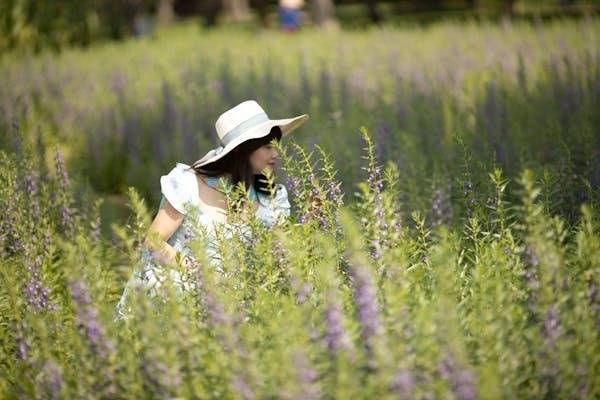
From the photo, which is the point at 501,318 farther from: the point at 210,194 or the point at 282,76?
the point at 282,76

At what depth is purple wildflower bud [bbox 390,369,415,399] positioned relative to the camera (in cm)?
260

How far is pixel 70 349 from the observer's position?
11.3ft

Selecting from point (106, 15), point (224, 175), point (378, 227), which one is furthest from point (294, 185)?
point (106, 15)

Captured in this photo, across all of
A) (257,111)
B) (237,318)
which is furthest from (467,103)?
(237,318)

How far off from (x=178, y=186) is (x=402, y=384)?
245 centimetres

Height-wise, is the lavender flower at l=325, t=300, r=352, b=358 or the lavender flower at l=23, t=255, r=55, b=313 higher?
the lavender flower at l=325, t=300, r=352, b=358

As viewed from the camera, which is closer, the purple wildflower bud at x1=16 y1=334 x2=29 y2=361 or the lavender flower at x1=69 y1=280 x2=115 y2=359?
the lavender flower at x1=69 y1=280 x2=115 y2=359

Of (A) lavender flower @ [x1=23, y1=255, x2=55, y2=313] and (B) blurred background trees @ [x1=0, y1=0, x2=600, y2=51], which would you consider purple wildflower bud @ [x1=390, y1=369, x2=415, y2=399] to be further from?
(B) blurred background trees @ [x1=0, y1=0, x2=600, y2=51]

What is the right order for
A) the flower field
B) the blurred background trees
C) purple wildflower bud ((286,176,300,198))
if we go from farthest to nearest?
the blurred background trees < purple wildflower bud ((286,176,300,198)) < the flower field

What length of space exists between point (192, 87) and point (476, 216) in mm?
5879

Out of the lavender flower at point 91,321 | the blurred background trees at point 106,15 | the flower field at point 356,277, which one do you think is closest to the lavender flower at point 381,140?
the flower field at point 356,277

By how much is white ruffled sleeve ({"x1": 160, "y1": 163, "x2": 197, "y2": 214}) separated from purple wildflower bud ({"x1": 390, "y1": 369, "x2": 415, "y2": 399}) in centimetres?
219

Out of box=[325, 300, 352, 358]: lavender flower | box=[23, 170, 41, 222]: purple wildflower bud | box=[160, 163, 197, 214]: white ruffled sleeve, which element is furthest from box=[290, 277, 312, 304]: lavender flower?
box=[23, 170, 41, 222]: purple wildflower bud

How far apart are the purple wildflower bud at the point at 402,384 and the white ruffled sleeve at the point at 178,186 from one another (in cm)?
219
